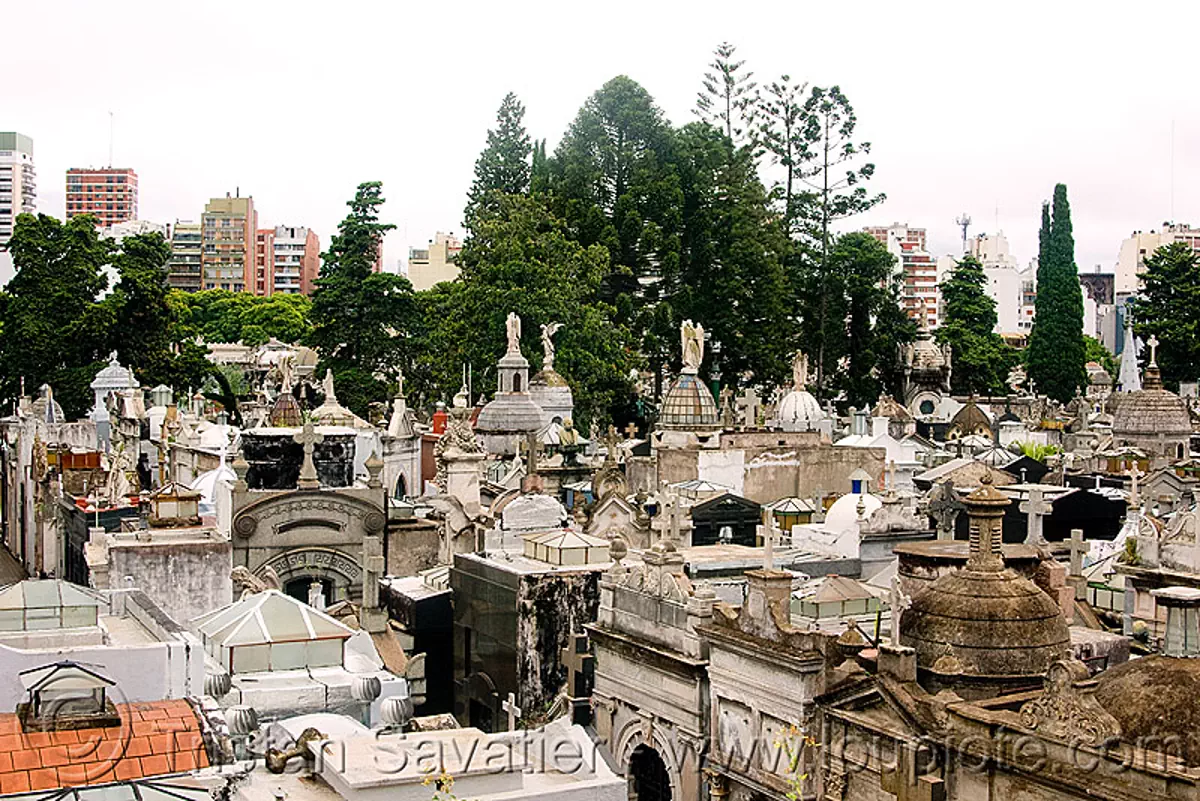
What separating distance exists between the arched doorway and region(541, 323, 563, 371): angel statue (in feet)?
90.0

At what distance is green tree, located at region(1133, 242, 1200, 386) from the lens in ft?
245

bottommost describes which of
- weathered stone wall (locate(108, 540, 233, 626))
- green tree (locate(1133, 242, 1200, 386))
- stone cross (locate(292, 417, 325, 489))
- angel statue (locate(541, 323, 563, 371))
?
weathered stone wall (locate(108, 540, 233, 626))

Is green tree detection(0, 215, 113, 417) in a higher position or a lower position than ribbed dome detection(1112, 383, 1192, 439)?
higher

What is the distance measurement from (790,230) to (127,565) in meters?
48.7

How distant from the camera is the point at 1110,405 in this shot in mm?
71375

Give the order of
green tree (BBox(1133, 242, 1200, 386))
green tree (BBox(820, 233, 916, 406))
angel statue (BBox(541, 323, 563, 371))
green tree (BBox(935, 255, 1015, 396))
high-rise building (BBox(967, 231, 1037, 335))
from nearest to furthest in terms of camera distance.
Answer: angel statue (BBox(541, 323, 563, 371))
green tree (BBox(820, 233, 916, 406))
green tree (BBox(1133, 242, 1200, 386))
green tree (BBox(935, 255, 1015, 396))
high-rise building (BBox(967, 231, 1037, 335))

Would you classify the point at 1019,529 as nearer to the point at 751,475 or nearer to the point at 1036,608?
the point at 751,475

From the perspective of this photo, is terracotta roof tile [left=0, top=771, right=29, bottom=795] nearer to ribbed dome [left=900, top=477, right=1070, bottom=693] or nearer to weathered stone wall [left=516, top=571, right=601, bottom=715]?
ribbed dome [left=900, top=477, right=1070, bottom=693]

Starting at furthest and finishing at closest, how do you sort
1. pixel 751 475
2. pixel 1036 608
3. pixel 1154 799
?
pixel 751 475
pixel 1036 608
pixel 1154 799

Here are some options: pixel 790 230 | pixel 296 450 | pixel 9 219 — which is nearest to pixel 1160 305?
pixel 790 230

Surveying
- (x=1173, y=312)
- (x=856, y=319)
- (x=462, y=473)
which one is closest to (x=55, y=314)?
(x=462, y=473)

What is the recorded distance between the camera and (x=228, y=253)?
140750 millimetres

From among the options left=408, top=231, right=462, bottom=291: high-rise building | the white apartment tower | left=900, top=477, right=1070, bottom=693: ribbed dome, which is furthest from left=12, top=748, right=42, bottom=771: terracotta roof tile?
the white apartment tower

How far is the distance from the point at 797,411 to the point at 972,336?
38.5 metres
